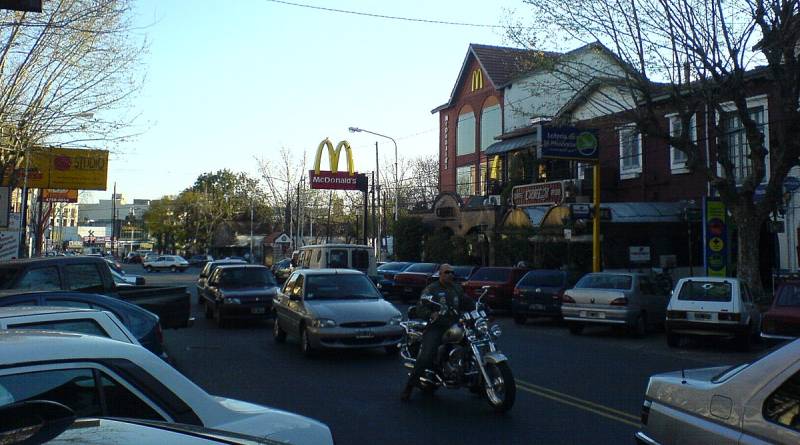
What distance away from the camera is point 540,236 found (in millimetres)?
29469

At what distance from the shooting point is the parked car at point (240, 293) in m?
18.4

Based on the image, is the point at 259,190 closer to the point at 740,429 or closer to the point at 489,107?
the point at 489,107

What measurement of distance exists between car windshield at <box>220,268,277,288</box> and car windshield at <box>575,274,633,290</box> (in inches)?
319

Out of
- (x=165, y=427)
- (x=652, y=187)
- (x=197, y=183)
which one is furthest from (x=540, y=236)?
(x=197, y=183)

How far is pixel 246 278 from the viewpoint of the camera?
19859 millimetres

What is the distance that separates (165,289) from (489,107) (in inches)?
1316

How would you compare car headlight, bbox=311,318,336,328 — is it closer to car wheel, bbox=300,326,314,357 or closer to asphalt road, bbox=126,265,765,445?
car wheel, bbox=300,326,314,357

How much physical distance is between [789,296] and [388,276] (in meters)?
17.9

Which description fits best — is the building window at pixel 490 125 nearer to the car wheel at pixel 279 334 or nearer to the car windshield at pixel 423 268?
the car windshield at pixel 423 268

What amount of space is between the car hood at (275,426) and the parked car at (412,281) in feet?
74.7

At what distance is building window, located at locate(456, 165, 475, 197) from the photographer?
46156mm

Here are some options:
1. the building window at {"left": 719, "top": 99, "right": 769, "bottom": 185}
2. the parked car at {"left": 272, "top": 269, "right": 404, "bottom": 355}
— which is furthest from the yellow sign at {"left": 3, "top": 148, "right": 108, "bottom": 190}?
the building window at {"left": 719, "top": 99, "right": 769, "bottom": 185}

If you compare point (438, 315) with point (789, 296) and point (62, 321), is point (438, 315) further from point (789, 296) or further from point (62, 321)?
point (789, 296)

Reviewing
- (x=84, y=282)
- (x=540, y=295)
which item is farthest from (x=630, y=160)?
(x=84, y=282)
